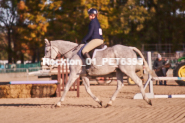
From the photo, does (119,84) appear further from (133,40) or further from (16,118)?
(133,40)

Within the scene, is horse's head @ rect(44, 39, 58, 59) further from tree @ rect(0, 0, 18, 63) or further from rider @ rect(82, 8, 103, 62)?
tree @ rect(0, 0, 18, 63)

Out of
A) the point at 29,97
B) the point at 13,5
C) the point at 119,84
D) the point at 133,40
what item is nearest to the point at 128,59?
the point at 119,84

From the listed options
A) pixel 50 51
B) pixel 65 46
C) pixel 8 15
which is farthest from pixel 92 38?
pixel 8 15

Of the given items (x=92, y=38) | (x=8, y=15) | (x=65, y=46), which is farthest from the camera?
(x=8, y=15)

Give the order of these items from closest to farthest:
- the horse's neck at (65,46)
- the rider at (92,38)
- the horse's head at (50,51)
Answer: the rider at (92,38) < the horse's neck at (65,46) < the horse's head at (50,51)

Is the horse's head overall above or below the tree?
below

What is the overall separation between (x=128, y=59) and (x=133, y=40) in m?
34.0

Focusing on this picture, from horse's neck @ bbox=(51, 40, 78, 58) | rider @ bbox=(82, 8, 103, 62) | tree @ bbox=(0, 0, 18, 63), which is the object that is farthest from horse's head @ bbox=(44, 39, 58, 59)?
tree @ bbox=(0, 0, 18, 63)

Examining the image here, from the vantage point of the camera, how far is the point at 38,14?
36156mm

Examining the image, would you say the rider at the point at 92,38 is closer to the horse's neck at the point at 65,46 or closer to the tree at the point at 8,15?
the horse's neck at the point at 65,46

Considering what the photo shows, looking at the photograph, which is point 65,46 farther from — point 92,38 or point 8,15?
point 8,15

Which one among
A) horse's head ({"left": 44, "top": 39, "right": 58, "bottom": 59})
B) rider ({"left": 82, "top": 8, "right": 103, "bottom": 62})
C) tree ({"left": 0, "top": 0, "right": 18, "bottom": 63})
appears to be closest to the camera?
rider ({"left": 82, "top": 8, "right": 103, "bottom": 62})

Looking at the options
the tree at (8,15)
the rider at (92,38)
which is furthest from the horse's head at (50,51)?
the tree at (8,15)

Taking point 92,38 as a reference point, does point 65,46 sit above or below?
below
